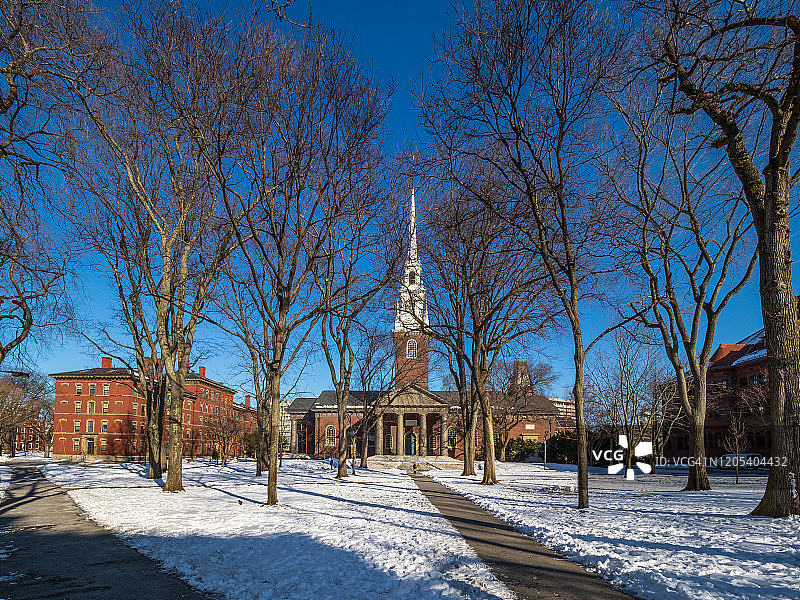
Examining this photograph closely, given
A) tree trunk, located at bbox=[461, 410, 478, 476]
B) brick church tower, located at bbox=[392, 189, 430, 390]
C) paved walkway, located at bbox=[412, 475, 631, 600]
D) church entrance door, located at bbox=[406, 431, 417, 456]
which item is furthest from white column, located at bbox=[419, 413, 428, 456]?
paved walkway, located at bbox=[412, 475, 631, 600]

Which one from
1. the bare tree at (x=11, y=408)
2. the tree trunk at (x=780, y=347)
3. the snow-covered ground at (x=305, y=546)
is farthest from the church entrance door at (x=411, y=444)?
the tree trunk at (x=780, y=347)

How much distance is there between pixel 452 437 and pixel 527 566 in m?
60.0

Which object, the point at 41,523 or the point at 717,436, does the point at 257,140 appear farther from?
the point at 717,436

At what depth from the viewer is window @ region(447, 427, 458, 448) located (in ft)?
211

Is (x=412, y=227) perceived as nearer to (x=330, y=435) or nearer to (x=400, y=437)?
(x=400, y=437)

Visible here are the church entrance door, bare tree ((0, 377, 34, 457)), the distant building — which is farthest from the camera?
the church entrance door

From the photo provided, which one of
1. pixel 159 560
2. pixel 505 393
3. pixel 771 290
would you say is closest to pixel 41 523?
pixel 159 560

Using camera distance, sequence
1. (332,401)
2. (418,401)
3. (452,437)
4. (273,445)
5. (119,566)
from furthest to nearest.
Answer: (332,401), (452,437), (418,401), (273,445), (119,566)

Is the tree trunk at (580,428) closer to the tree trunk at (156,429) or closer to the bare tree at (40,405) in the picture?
the tree trunk at (156,429)

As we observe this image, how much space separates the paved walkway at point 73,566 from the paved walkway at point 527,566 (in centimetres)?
367

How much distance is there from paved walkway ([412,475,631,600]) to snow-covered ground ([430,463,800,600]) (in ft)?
0.88

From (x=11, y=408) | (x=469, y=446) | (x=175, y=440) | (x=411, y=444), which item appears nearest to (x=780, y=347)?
(x=469, y=446)

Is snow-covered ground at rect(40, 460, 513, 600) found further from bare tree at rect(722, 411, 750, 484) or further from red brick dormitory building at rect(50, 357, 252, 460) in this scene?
red brick dormitory building at rect(50, 357, 252, 460)

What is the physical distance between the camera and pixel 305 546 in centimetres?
845
